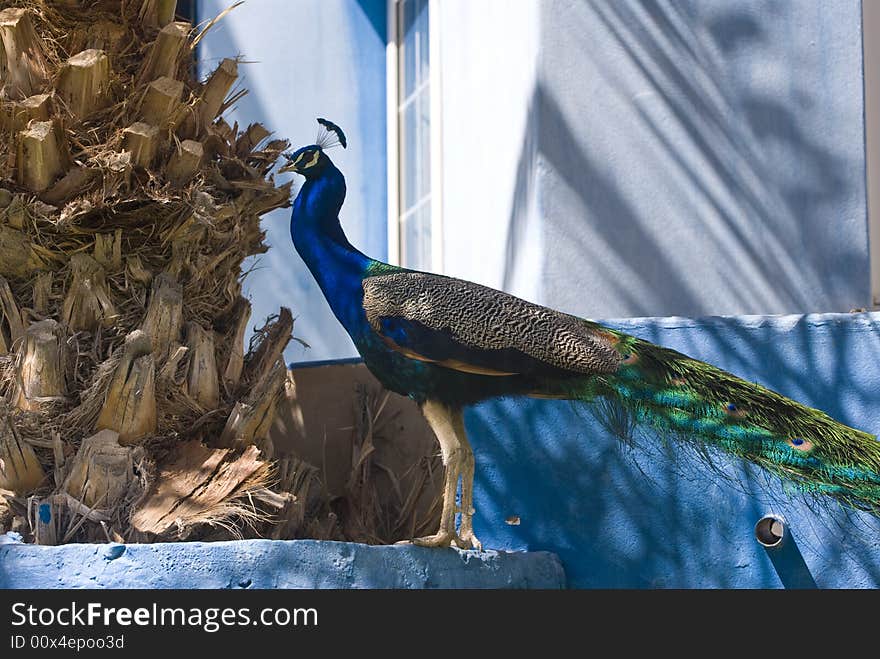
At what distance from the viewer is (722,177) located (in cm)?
613

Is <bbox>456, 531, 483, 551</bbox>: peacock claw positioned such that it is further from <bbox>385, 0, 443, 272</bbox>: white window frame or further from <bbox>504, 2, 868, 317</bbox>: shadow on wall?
<bbox>385, 0, 443, 272</bbox>: white window frame

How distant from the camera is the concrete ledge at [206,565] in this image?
4.35 meters

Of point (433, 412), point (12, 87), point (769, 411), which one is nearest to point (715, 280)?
point (769, 411)

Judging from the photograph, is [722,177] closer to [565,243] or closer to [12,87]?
[565,243]

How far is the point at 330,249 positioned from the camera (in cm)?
519

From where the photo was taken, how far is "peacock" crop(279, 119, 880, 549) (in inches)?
194

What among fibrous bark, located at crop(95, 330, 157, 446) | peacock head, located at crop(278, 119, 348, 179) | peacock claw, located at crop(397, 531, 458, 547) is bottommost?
peacock claw, located at crop(397, 531, 458, 547)

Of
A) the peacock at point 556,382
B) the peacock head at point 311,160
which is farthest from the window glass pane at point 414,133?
→ the peacock at point 556,382

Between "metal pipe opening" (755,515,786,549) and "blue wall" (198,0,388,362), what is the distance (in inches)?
124

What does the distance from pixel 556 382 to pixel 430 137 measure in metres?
2.88

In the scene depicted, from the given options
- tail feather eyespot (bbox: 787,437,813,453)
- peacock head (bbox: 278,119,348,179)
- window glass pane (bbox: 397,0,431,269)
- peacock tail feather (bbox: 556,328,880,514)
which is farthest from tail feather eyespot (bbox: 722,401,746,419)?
window glass pane (bbox: 397,0,431,269)

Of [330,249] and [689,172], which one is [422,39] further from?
[330,249]

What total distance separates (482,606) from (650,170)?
2.49m

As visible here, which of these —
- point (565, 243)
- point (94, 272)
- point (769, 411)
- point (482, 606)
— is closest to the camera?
point (482, 606)
